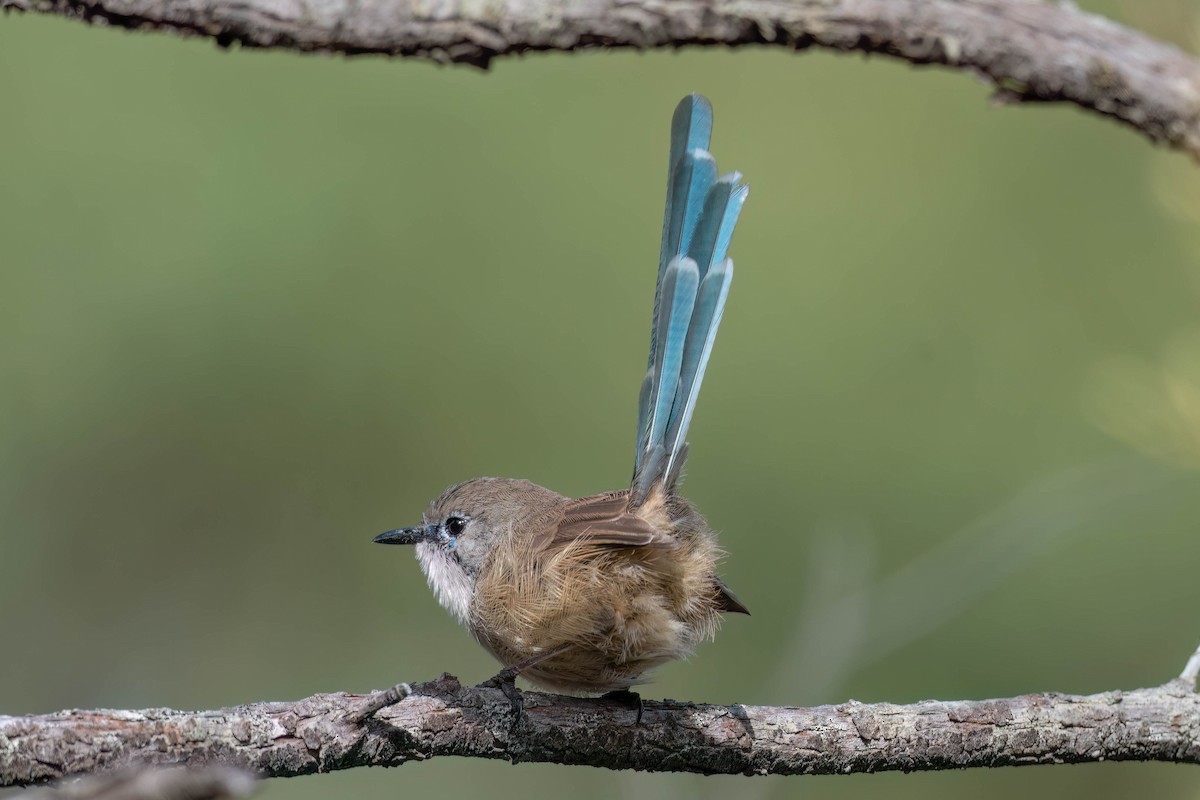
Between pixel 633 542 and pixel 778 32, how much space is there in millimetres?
1605

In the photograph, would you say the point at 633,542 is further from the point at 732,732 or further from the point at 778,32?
the point at 778,32

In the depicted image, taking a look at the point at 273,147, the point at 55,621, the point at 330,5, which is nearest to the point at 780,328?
the point at 273,147

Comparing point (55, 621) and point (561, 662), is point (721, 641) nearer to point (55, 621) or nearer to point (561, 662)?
point (561, 662)

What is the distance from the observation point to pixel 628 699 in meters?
3.20

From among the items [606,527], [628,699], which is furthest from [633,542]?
[628,699]

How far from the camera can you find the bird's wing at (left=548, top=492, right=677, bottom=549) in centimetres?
323

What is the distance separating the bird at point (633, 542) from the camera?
3225 millimetres

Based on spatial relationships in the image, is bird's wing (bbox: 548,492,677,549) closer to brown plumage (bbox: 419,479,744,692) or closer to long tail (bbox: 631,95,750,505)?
brown plumage (bbox: 419,479,744,692)

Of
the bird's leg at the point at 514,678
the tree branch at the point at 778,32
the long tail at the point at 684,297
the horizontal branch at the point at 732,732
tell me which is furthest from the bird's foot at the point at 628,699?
the tree branch at the point at 778,32

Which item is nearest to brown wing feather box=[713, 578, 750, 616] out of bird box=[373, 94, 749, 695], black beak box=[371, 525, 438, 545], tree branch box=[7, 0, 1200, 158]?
bird box=[373, 94, 749, 695]

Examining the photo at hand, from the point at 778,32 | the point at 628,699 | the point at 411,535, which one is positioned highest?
the point at 778,32

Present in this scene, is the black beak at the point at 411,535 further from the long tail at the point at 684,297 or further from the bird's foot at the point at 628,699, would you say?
the bird's foot at the point at 628,699

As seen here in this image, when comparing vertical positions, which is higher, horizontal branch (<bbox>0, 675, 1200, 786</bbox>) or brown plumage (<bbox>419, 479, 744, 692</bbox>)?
brown plumage (<bbox>419, 479, 744, 692</bbox>)

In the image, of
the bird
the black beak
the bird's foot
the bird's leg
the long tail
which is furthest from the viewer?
the black beak
